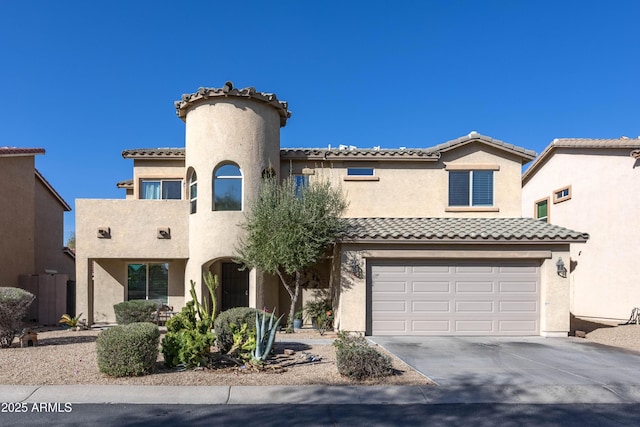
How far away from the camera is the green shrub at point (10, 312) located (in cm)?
1034

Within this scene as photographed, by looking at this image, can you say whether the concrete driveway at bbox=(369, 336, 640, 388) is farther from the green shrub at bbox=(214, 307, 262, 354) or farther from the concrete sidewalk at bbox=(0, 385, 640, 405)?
the green shrub at bbox=(214, 307, 262, 354)

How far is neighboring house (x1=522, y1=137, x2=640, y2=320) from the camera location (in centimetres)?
1642

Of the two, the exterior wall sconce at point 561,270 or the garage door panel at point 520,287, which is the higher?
the exterior wall sconce at point 561,270

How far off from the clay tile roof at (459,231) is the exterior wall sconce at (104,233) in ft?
26.2

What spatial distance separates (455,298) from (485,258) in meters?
1.51

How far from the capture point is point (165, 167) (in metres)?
16.0

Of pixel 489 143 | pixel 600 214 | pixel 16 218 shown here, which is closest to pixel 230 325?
pixel 489 143

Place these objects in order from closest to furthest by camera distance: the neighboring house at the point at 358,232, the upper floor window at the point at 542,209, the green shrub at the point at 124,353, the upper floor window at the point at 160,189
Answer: the green shrub at the point at 124,353 < the neighboring house at the point at 358,232 < the upper floor window at the point at 160,189 < the upper floor window at the point at 542,209

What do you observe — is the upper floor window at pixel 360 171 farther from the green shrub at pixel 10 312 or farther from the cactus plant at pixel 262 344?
the green shrub at pixel 10 312

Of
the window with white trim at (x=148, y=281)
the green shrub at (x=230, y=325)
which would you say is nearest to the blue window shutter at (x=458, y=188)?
the green shrub at (x=230, y=325)

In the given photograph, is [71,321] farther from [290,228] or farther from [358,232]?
[358,232]

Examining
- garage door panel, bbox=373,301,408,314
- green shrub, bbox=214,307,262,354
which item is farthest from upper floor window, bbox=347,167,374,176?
green shrub, bbox=214,307,262,354

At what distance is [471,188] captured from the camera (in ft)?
51.0

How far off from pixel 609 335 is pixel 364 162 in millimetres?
9546
